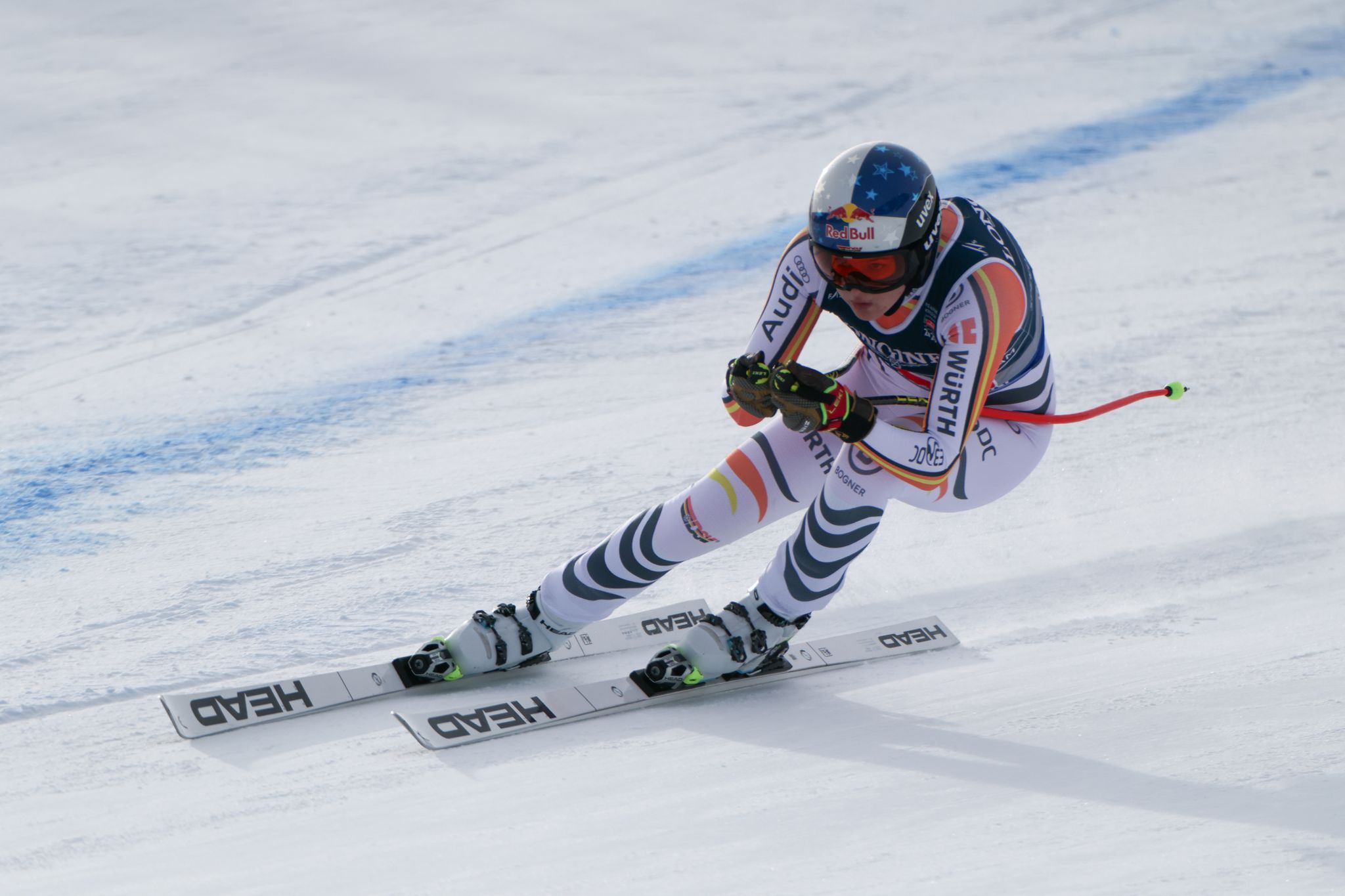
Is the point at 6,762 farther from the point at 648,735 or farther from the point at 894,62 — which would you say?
the point at 894,62

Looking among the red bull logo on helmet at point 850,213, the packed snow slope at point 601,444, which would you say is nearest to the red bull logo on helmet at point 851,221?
the red bull logo on helmet at point 850,213

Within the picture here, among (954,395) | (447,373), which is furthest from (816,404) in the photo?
(447,373)

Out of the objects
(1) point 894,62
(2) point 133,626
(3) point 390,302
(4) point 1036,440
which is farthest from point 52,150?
(4) point 1036,440

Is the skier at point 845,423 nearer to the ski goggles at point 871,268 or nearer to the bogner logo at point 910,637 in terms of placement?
the ski goggles at point 871,268

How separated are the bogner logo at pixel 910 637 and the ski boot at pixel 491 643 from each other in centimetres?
87

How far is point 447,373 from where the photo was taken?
18.5ft

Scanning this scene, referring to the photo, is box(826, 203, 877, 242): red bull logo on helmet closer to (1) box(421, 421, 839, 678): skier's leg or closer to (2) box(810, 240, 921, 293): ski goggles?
(2) box(810, 240, 921, 293): ski goggles

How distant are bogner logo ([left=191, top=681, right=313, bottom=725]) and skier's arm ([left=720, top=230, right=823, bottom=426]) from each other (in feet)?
4.02

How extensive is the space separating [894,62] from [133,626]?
754 cm

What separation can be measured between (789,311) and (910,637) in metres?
1.01

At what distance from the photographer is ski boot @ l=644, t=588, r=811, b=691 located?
3.41 m

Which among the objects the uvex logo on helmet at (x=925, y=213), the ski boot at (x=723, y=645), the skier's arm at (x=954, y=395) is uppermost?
the uvex logo on helmet at (x=925, y=213)

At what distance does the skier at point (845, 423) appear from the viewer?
3023 mm

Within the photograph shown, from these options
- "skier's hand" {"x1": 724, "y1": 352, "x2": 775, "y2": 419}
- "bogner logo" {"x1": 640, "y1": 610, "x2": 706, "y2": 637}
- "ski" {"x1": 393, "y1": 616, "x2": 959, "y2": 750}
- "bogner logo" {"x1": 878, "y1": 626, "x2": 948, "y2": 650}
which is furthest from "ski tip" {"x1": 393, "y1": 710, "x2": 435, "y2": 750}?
"bogner logo" {"x1": 878, "y1": 626, "x2": 948, "y2": 650}
